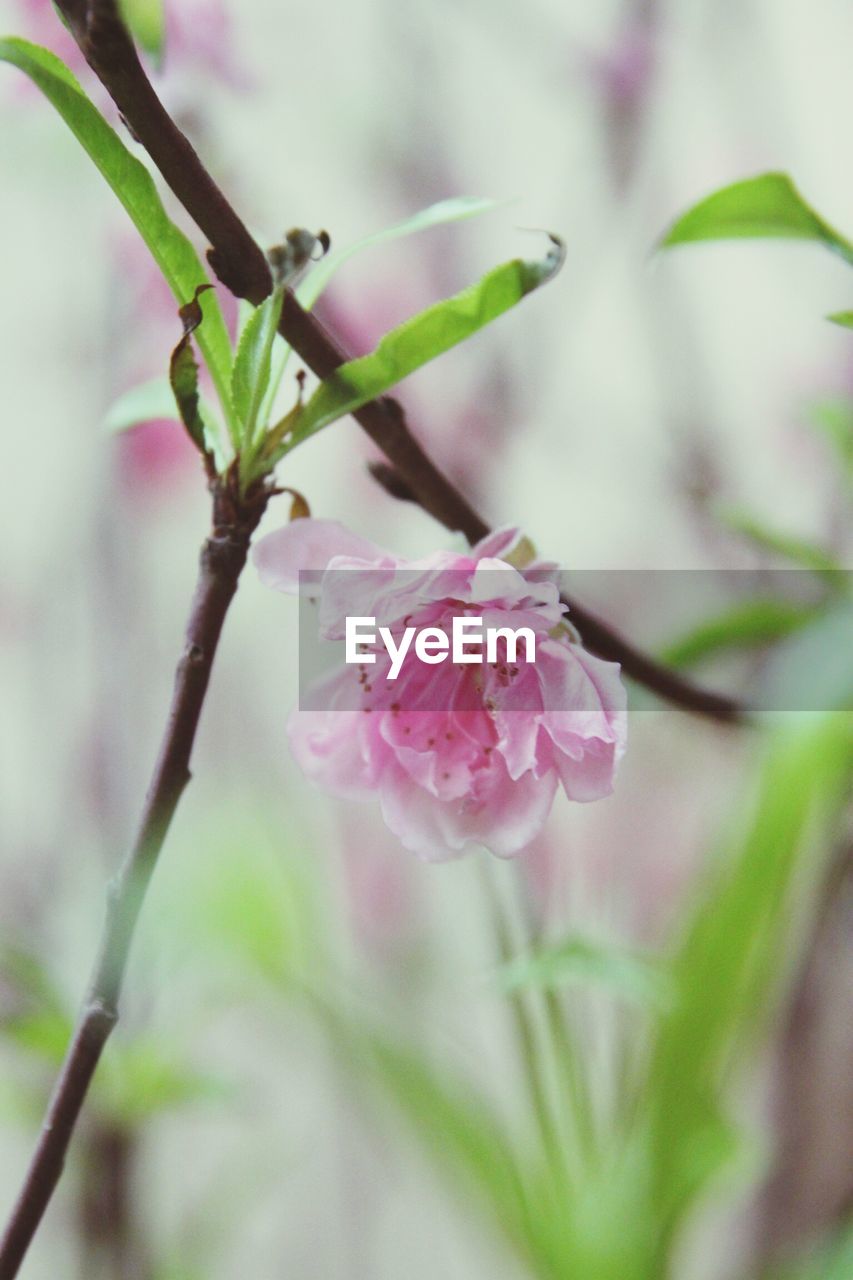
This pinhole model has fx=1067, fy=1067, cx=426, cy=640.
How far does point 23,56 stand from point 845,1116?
0.65 metres

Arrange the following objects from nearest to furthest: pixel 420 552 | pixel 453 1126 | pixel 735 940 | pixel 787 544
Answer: pixel 735 940
pixel 453 1126
pixel 787 544
pixel 420 552

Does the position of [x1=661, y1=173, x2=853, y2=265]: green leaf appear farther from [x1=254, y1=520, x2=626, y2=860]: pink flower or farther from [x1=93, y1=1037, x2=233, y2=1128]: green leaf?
[x1=93, y1=1037, x2=233, y2=1128]: green leaf

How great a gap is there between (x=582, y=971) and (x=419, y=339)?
0.25 meters

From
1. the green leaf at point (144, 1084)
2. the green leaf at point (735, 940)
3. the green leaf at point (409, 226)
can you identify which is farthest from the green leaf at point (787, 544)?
the green leaf at point (144, 1084)

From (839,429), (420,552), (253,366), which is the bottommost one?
(253,366)

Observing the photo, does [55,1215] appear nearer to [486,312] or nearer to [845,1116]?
[845,1116]

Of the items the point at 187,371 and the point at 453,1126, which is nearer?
the point at 187,371

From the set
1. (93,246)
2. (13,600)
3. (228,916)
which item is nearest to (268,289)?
(228,916)

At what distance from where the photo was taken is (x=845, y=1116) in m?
0.62

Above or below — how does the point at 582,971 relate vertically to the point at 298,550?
below

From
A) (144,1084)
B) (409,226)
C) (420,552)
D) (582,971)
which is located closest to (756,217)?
(409,226)

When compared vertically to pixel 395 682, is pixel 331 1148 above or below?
below

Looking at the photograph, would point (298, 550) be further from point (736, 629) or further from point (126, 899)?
point (736, 629)

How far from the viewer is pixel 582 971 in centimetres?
Answer: 39
